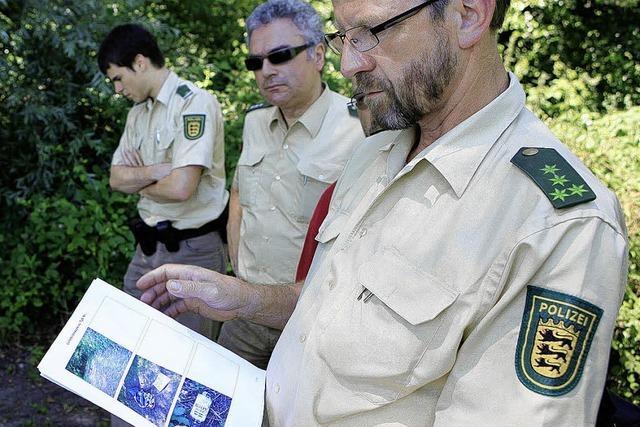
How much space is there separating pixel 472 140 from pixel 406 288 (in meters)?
0.32

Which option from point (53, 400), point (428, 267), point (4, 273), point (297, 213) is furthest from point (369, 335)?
point (4, 273)

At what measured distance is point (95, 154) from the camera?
17.1 ft

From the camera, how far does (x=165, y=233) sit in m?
3.50

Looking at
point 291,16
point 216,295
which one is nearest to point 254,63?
point 291,16

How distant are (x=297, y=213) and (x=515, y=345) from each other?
180 cm

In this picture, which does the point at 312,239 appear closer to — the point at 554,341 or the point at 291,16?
the point at 554,341

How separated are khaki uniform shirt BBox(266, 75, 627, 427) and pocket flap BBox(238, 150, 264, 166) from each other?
62.0 inches

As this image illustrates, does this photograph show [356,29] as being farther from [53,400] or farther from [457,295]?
[53,400]

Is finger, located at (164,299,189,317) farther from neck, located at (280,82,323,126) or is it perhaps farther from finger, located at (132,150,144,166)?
finger, located at (132,150,144,166)

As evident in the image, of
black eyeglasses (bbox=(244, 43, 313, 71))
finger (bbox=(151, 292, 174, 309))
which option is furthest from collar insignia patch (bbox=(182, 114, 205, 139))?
finger (bbox=(151, 292, 174, 309))

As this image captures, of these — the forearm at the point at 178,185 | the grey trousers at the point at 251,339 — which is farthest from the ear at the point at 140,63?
the grey trousers at the point at 251,339

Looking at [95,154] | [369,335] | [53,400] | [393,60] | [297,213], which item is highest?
[393,60]

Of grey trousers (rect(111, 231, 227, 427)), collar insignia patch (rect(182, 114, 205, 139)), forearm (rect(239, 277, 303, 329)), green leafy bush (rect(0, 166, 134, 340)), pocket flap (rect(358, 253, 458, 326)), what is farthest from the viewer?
green leafy bush (rect(0, 166, 134, 340))

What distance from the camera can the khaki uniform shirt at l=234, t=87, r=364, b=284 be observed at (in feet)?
9.37
